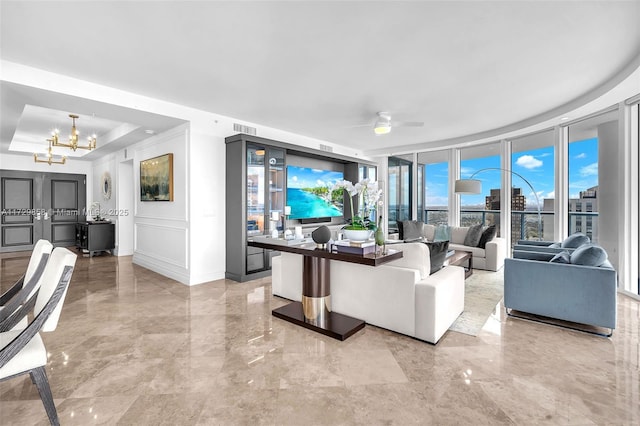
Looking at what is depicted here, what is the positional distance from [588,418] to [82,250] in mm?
9592

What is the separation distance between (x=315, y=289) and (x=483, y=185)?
5179 mm

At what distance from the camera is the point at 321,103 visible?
4.17m

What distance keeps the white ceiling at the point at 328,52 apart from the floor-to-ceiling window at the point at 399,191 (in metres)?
3.43

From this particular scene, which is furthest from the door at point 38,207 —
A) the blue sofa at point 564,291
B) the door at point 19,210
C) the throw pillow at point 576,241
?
the throw pillow at point 576,241

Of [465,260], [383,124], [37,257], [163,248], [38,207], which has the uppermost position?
[383,124]

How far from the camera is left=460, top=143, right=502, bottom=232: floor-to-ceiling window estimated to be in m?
6.30

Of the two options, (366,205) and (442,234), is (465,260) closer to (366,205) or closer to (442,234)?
(442,234)

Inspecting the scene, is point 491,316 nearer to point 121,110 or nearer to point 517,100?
point 517,100

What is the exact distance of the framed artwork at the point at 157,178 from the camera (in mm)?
4841

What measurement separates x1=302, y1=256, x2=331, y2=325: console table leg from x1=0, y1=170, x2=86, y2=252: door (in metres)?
8.59

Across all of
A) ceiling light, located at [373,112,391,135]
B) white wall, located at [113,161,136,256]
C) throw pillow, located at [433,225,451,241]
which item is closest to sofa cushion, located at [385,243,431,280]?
ceiling light, located at [373,112,391,135]

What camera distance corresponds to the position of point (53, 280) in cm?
173

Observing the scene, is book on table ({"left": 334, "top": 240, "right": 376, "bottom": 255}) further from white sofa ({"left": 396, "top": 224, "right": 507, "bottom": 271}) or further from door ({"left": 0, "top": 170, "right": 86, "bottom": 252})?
door ({"left": 0, "top": 170, "right": 86, "bottom": 252})

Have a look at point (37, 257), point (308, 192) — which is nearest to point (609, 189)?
point (308, 192)
